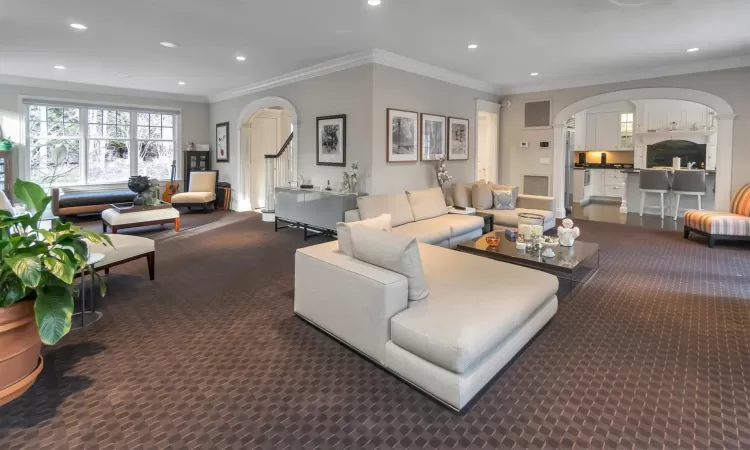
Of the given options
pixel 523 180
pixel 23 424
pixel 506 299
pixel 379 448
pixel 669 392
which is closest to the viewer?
pixel 379 448

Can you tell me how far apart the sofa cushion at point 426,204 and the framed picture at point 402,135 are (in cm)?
81

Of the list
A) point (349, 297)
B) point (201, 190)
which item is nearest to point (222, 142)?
point (201, 190)

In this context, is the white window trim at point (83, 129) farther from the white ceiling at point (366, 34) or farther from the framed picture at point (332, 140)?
the framed picture at point (332, 140)

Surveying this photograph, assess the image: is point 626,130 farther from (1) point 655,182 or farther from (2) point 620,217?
(2) point 620,217

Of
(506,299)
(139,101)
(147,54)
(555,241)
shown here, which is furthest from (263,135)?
(506,299)

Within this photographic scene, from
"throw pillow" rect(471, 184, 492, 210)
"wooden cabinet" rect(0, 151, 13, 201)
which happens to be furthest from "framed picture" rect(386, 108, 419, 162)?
"wooden cabinet" rect(0, 151, 13, 201)

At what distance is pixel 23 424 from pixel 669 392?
3.32 meters

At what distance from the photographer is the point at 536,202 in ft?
22.6

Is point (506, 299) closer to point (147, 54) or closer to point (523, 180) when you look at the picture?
point (147, 54)

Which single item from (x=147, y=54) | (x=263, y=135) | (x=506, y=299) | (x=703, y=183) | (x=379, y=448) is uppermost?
(x=147, y=54)

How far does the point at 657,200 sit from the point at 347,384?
30.9 feet

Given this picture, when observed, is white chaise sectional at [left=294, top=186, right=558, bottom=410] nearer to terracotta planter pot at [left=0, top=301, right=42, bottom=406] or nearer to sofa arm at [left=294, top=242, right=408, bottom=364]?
sofa arm at [left=294, top=242, right=408, bottom=364]

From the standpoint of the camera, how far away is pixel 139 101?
9.43m

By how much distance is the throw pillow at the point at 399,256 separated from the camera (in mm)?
2541
